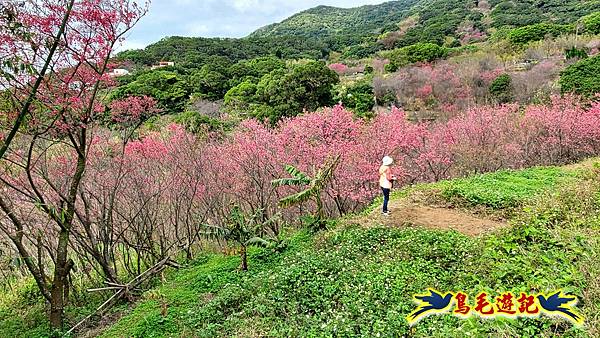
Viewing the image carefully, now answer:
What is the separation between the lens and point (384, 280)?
23.6ft

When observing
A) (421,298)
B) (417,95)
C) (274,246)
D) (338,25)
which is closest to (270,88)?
(417,95)

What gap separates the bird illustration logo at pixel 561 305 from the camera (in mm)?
4230

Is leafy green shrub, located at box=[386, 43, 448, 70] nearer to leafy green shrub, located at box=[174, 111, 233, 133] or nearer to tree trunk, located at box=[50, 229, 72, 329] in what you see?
leafy green shrub, located at box=[174, 111, 233, 133]

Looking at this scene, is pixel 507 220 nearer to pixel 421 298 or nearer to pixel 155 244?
pixel 421 298

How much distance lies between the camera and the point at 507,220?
10266 mm

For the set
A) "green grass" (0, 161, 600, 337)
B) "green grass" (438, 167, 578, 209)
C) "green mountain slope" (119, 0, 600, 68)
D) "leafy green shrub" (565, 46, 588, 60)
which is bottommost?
"green grass" (438, 167, 578, 209)

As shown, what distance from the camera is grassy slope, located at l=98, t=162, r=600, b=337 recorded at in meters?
5.27

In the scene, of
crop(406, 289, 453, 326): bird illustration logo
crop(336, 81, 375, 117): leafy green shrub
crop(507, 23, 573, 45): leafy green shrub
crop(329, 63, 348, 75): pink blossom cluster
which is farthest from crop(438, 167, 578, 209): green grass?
crop(329, 63, 348, 75): pink blossom cluster

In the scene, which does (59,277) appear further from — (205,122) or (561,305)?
(205,122)

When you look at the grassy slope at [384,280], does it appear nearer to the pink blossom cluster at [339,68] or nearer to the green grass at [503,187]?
the green grass at [503,187]

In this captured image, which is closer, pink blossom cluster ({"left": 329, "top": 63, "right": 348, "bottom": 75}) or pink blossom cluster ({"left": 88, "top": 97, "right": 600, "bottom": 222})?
pink blossom cluster ({"left": 88, "top": 97, "right": 600, "bottom": 222})

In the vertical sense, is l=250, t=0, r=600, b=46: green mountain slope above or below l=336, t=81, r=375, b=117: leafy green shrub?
above

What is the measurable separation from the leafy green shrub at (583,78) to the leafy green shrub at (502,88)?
322 centimetres

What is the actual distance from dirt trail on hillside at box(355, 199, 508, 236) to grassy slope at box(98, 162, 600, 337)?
0.71 metres
